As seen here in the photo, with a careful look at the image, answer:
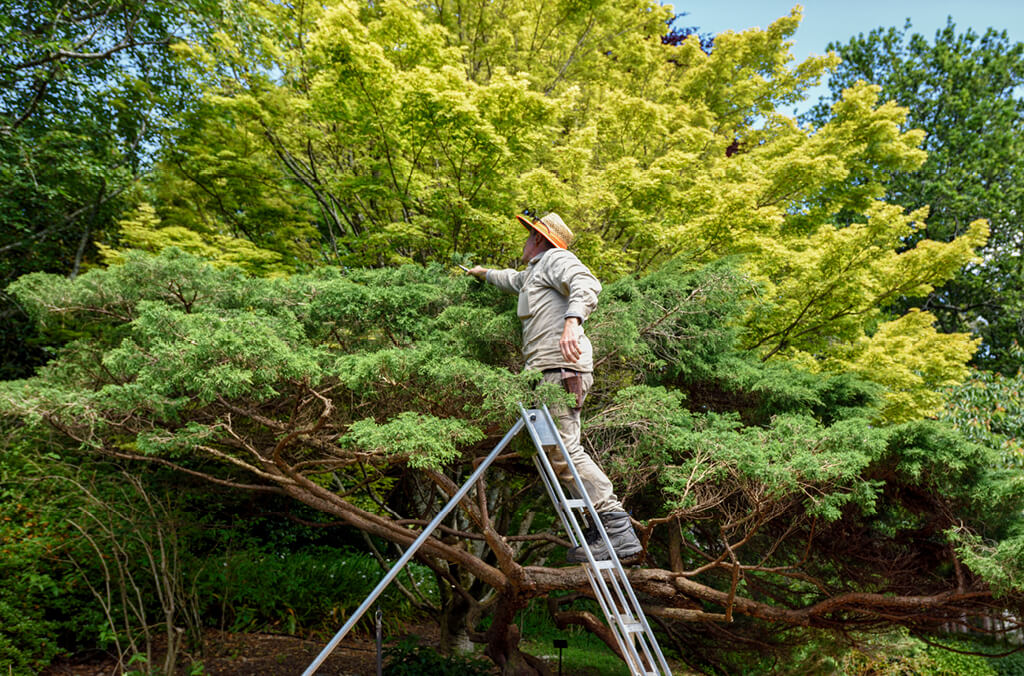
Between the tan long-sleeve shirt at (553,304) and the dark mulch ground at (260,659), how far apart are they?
4424mm

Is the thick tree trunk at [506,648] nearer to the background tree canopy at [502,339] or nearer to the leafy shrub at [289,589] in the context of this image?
the background tree canopy at [502,339]

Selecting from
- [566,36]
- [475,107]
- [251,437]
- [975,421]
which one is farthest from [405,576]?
[566,36]

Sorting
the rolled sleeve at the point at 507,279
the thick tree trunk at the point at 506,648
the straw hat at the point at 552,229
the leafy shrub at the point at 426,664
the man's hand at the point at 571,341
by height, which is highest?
the straw hat at the point at 552,229

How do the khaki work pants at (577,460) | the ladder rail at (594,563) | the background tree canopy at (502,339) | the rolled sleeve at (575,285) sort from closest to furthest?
the ladder rail at (594,563) < the rolled sleeve at (575,285) < the khaki work pants at (577,460) < the background tree canopy at (502,339)

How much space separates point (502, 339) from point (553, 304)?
0.74 metres

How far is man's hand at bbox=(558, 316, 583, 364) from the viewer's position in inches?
133

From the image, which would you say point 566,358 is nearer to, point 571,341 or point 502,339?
point 571,341

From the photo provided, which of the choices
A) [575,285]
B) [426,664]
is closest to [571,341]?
[575,285]

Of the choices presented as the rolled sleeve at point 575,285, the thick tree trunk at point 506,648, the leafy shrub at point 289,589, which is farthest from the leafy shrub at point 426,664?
the rolled sleeve at point 575,285

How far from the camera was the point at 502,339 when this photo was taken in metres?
4.42

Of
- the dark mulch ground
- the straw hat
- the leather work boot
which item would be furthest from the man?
the dark mulch ground

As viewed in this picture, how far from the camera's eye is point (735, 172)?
7.52 m

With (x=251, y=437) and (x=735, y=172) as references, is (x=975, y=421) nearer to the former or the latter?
(x=735, y=172)

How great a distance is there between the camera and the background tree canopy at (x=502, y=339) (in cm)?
396
